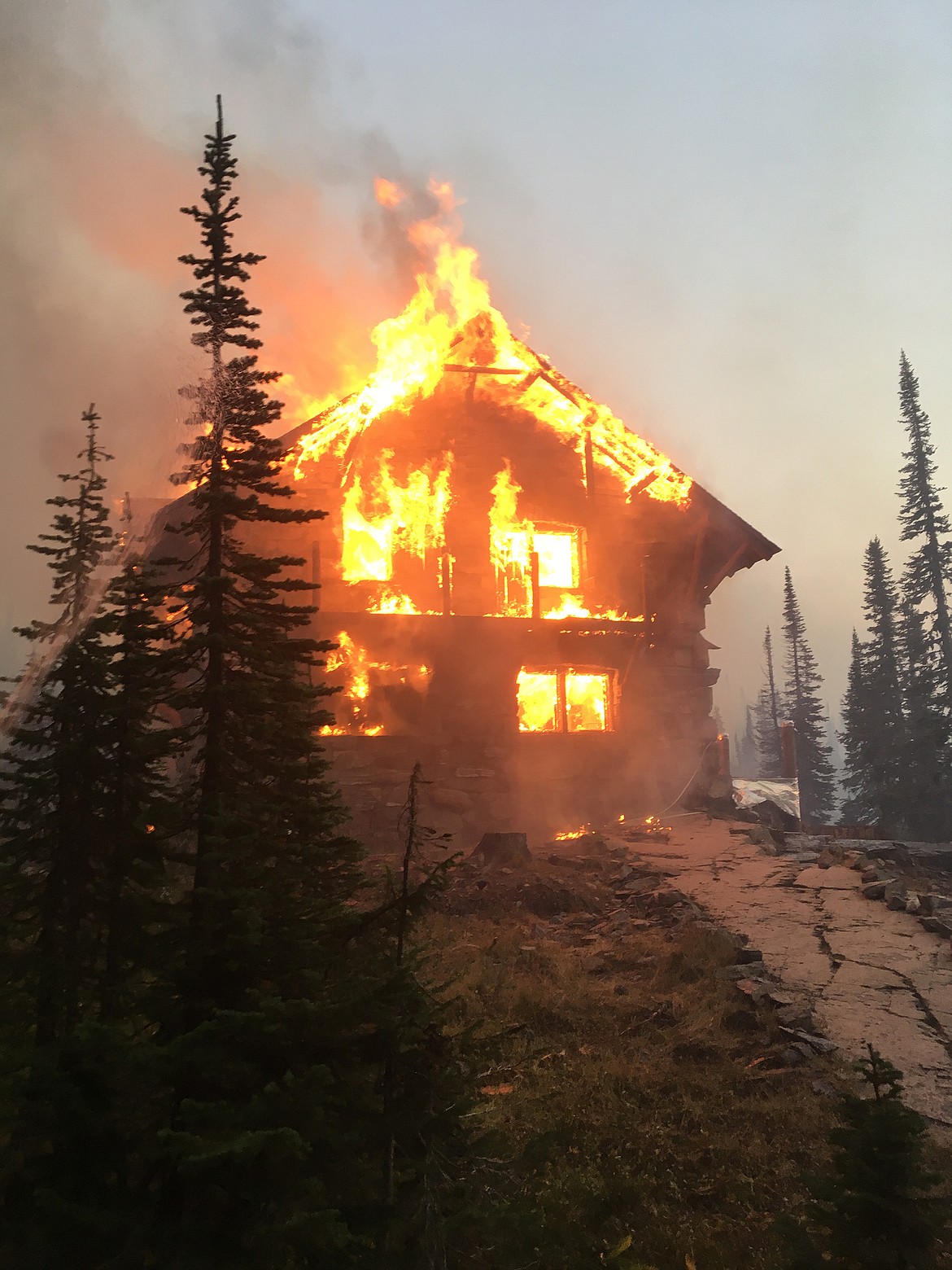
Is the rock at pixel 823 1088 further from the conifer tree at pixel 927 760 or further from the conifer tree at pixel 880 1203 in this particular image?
the conifer tree at pixel 927 760

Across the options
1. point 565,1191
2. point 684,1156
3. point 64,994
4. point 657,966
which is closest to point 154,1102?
point 64,994

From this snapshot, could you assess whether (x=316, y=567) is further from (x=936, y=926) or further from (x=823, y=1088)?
(x=823, y=1088)

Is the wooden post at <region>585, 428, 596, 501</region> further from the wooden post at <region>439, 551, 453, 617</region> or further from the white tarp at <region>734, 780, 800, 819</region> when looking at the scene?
the white tarp at <region>734, 780, 800, 819</region>

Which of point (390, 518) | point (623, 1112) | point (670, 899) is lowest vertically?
point (623, 1112)

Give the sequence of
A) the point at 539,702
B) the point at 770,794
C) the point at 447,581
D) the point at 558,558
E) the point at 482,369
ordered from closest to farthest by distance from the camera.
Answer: the point at 447,581
the point at 482,369
the point at 558,558
the point at 539,702
the point at 770,794

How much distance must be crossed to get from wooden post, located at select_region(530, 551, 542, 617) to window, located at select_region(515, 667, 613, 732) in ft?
6.25

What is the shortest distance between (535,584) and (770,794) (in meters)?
11.8

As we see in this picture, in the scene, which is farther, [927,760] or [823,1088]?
[927,760]

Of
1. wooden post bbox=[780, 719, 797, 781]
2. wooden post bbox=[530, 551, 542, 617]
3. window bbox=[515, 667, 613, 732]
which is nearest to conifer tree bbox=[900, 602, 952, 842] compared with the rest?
wooden post bbox=[780, 719, 797, 781]

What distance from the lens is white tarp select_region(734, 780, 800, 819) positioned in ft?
77.4

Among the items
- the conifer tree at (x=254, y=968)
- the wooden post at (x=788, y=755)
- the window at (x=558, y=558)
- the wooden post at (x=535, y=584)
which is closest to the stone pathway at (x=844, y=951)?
the conifer tree at (x=254, y=968)

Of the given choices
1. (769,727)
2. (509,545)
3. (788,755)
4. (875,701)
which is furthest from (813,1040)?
(769,727)

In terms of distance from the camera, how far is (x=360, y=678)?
1712 cm

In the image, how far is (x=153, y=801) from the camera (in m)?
4.41
